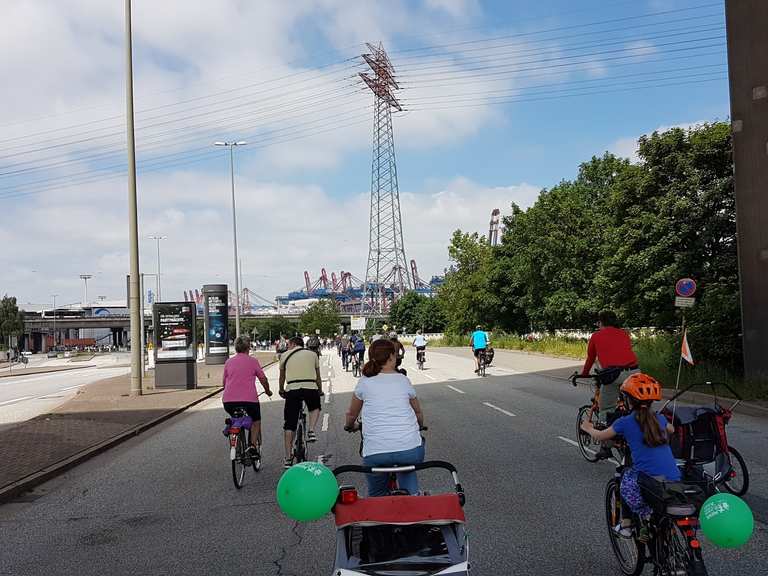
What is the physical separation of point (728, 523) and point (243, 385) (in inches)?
244

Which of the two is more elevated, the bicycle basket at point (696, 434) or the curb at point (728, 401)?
the bicycle basket at point (696, 434)

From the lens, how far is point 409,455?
5000mm

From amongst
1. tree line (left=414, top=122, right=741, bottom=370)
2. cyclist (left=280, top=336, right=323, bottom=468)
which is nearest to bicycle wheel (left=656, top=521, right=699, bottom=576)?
cyclist (left=280, top=336, right=323, bottom=468)

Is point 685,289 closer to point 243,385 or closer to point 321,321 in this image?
point 243,385

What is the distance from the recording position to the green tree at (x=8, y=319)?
355ft

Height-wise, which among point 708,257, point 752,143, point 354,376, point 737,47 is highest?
point 737,47

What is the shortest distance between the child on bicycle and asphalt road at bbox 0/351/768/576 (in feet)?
3.03

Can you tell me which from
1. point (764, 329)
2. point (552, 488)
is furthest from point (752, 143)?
point (552, 488)

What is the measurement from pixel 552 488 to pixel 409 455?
3.57 m

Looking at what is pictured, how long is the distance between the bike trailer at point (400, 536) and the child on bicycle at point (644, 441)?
1297mm

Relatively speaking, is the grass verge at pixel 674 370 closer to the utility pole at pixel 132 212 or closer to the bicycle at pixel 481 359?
the bicycle at pixel 481 359

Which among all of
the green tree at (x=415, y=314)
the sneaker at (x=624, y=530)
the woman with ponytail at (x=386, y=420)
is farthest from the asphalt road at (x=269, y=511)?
the green tree at (x=415, y=314)

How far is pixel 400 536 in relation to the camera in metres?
4.03

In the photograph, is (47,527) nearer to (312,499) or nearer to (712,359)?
(312,499)
